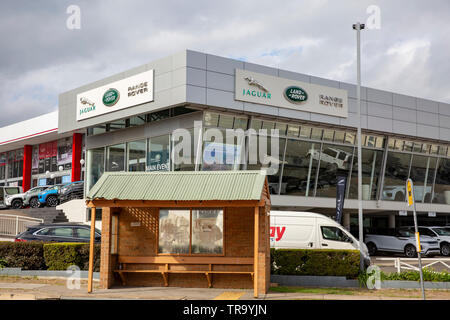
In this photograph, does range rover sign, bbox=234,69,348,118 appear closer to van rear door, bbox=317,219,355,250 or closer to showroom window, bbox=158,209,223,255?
van rear door, bbox=317,219,355,250

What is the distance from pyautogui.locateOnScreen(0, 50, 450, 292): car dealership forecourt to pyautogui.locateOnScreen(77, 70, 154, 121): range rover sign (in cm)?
6

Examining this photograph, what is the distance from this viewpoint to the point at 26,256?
1850cm

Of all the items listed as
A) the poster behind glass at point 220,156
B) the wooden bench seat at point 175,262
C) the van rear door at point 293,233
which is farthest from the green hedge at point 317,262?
the poster behind glass at point 220,156

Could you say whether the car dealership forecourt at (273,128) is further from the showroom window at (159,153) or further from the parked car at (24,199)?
the parked car at (24,199)

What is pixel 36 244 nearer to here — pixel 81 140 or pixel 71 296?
pixel 71 296

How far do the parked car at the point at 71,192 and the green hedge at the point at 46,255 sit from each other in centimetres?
1491

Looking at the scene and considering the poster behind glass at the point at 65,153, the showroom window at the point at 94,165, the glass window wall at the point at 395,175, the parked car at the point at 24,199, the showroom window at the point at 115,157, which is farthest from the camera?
the poster behind glass at the point at 65,153

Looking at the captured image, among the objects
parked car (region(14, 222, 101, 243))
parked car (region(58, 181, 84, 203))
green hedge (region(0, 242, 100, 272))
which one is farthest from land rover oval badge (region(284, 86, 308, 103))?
parked car (region(58, 181, 84, 203))

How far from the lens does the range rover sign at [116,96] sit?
87.5ft

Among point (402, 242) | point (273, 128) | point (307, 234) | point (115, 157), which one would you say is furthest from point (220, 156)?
point (402, 242)

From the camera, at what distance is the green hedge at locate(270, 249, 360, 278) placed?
1697cm

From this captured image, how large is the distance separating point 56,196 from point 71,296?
21.3 metres

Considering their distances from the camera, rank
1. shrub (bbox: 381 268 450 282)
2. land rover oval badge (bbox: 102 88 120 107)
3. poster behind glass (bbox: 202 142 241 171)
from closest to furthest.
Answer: shrub (bbox: 381 268 450 282) < poster behind glass (bbox: 202 142 241 171) < land rover oval badge (bbox: 102 88 120 107)

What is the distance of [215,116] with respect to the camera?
25.8 metres
